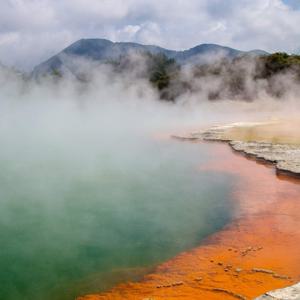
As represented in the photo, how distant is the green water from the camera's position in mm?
4477

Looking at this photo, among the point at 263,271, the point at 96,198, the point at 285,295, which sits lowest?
the point at 263,271

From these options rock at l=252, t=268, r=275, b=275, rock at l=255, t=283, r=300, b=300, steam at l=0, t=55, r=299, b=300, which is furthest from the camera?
steam at l=0, t=55, r=299, b=300

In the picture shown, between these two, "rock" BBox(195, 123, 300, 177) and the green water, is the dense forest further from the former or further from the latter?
the green water

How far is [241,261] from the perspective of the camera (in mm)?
4449

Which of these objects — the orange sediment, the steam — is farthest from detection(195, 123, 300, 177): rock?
the orange sediment

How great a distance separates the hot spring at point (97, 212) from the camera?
4.50 meters

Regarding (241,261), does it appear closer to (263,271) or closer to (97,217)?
(263,271)

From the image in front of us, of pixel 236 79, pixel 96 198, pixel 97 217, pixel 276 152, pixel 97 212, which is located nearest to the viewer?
pixel 97 217

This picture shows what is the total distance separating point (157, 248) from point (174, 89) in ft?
64.2

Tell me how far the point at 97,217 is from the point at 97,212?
0.71 ft

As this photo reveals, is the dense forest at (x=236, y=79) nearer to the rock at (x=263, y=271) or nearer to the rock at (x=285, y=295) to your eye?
the rock at (x=263, y=271)

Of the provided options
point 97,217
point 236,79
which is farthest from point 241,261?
point 236,79

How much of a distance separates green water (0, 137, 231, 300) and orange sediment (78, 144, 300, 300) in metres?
0.24

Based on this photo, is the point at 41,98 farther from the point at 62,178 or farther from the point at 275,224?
the point at 275,224
